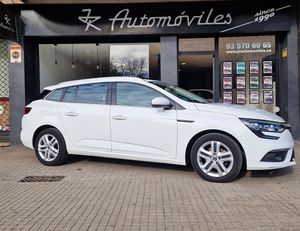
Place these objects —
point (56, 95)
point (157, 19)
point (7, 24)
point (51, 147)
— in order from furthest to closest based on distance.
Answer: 1. point (157, 19)
2. point (7, 24)
3. point (56, 95)
4. point (51, 147)

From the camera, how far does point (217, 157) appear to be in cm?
662

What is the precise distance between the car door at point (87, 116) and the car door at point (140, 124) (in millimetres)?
185

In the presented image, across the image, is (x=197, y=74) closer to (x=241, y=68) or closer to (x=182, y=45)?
(x=182, y=45)

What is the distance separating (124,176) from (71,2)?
16.7ft

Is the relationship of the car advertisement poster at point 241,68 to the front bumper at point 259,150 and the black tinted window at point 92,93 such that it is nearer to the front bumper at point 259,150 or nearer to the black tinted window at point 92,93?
the black tinted window at point 92,93

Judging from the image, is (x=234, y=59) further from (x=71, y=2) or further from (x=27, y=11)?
(x=27, y=11)

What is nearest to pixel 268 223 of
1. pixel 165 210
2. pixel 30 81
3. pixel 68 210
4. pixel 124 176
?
pixel 165 210

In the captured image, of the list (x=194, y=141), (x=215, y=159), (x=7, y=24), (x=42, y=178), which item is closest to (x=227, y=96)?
(x=194, y=141)

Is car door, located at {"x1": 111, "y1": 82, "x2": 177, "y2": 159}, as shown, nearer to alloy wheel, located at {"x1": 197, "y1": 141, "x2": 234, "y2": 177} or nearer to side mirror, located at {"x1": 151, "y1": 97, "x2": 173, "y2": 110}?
side mirror, located at {"x1": 151, "y1": 97, "x2": 173, "y2": 110}

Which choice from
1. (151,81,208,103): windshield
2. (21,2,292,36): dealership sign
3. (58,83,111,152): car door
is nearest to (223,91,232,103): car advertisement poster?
(21,2,292,36): dealership sign

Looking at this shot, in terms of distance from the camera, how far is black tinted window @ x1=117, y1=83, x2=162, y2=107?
24.0 feet

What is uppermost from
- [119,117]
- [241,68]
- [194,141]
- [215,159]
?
[241,68]

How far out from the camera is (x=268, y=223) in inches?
187

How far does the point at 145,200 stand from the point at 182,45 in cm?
665
